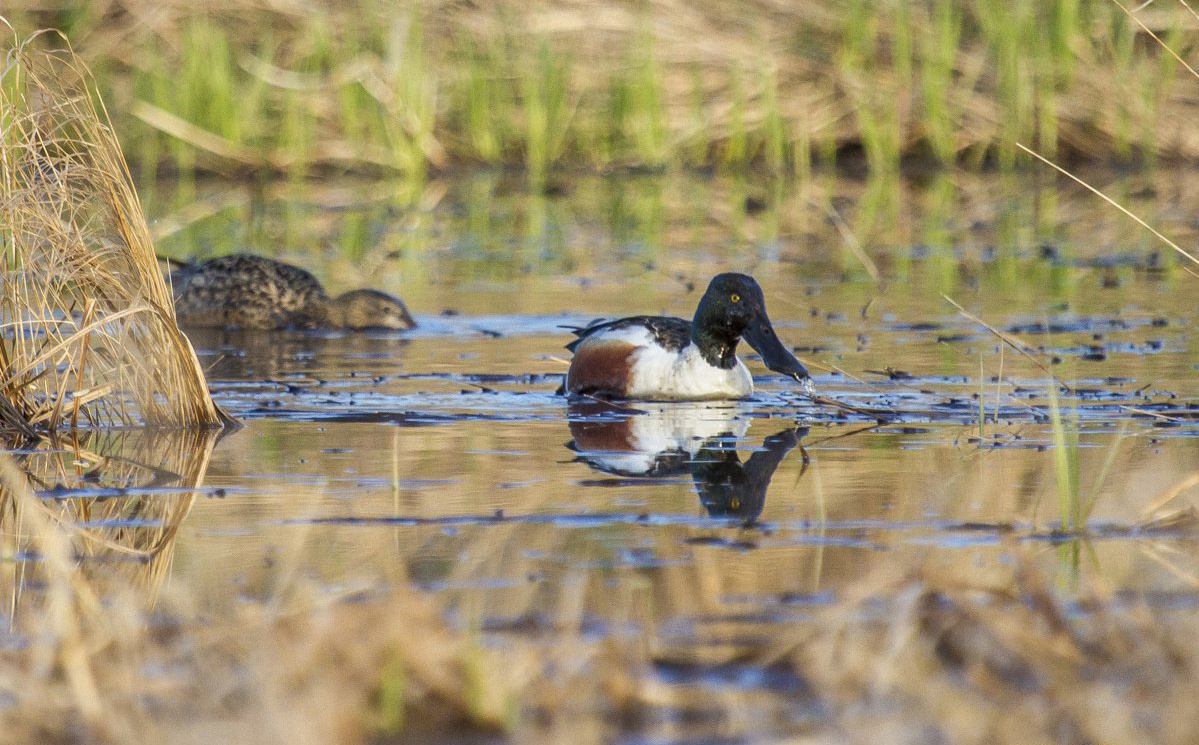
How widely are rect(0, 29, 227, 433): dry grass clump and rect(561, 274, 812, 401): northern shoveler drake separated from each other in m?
1.52

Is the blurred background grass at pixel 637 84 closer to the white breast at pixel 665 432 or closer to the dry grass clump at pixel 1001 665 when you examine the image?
the white breast at pixel 665 432

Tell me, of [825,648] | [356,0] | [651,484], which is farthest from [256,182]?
[825,648]

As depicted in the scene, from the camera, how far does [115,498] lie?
4629 mm

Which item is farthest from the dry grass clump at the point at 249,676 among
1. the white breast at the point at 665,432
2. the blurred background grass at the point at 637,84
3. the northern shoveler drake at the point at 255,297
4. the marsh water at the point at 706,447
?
the blurred background grass at the point at 637,84

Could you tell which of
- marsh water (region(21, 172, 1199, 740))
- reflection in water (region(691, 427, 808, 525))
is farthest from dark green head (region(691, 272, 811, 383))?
reflection in water (region(691, 427, 808, 525))

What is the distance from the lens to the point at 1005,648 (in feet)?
10.0

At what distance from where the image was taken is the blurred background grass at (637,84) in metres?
16.1

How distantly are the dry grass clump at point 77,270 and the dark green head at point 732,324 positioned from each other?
5.97ft

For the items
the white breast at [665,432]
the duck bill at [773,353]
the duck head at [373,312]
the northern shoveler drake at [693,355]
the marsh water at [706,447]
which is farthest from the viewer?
the duck head at [373,312]

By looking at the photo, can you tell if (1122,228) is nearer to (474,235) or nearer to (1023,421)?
(474,235)

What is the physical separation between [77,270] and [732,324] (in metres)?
2.28

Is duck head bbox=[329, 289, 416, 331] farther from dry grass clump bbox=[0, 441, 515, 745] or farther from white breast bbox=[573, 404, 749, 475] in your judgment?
dry grass clump bbox=[0, 441, 515, 745]

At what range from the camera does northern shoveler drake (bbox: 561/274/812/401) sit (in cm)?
651

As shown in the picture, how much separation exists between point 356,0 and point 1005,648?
14851 mm
